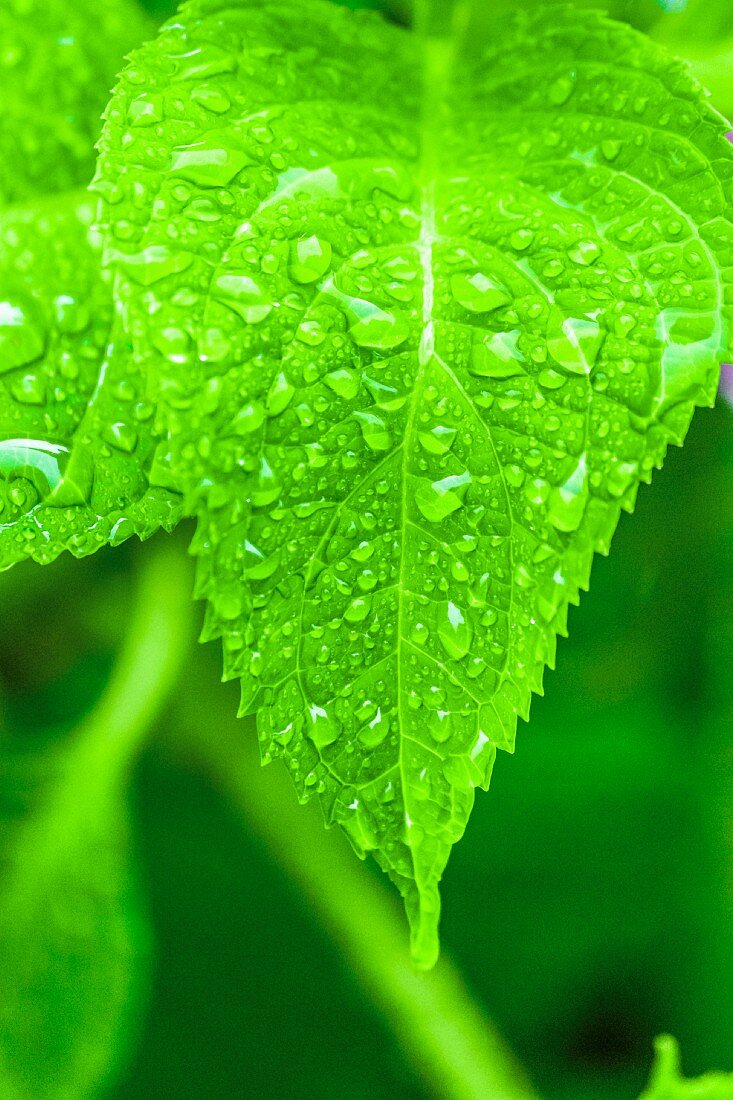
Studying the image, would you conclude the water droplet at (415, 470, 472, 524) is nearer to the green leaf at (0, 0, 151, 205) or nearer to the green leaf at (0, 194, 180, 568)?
the green leaf at (0, 194, 180, 568)

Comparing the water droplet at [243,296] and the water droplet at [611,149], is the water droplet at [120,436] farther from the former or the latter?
the water droplet at [611,149]

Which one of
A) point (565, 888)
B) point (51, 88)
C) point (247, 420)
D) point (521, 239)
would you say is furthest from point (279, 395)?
point (565, 888)

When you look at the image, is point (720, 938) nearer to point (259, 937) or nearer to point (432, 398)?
point (259, 937)

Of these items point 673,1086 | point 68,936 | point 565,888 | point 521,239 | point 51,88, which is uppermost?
point 51,88

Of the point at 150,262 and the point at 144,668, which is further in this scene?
the point at 144,668

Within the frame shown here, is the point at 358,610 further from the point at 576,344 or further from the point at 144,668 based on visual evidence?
the point at 144,668

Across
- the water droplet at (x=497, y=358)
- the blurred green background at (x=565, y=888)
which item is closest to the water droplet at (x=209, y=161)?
the water droplet at (x=497, y=358)

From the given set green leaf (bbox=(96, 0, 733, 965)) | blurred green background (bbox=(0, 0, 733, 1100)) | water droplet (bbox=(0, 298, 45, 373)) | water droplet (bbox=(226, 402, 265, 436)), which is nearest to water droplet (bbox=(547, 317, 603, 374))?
green leaf (bbox=(96, 0, 733, 965))

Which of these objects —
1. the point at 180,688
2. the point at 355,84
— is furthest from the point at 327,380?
the point at 180,688
